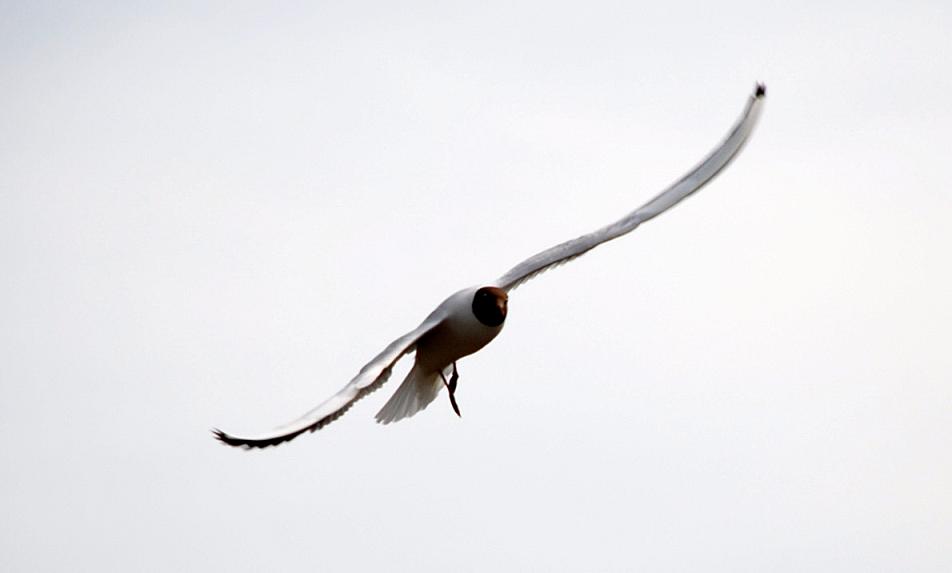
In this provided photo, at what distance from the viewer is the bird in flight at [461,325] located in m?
10.7

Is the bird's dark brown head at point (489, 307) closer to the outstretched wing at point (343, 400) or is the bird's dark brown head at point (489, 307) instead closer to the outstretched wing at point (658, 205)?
the outstretched wing at point (343, 400)

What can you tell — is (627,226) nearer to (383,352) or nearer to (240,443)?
(383,352)

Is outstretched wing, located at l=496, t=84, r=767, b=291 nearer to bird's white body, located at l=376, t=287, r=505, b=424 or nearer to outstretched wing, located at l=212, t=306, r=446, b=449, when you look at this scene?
bird's white body, located at l=376, t=287, r=505, b=424

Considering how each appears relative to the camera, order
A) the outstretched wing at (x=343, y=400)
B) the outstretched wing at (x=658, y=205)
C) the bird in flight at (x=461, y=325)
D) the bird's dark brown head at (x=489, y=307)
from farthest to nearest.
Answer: the outstretched wing at (x=658, y=205), the bird's dark brown head at (x=489, y=307), the bird in flight at (x=461, y=325), the outstretched wing at (x=343, y=400)

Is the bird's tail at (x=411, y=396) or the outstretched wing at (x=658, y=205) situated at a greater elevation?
the outstretched wing at (x=658, y=205)

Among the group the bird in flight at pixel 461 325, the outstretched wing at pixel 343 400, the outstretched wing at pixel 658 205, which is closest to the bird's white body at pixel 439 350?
the bird in flight at pixel 461 325

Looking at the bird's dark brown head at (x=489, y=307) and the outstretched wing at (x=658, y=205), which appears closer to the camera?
the bird's dark brown head at (x=489, y=307)

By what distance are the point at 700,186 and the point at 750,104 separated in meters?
0.57

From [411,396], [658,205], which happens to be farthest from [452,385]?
[658,205]

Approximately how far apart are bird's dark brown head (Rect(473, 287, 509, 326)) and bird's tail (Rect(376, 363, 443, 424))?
2.44ft

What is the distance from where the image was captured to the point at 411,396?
12.3 m

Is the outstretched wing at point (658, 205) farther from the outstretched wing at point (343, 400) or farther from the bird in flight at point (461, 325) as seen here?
the outstretched wing at point (343, 400)

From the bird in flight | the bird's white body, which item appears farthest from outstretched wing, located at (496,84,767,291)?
the bird's white body

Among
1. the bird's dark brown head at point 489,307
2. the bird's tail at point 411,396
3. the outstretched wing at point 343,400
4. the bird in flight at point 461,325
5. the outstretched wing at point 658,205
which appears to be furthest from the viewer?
the outstretched wing at point 658,205
